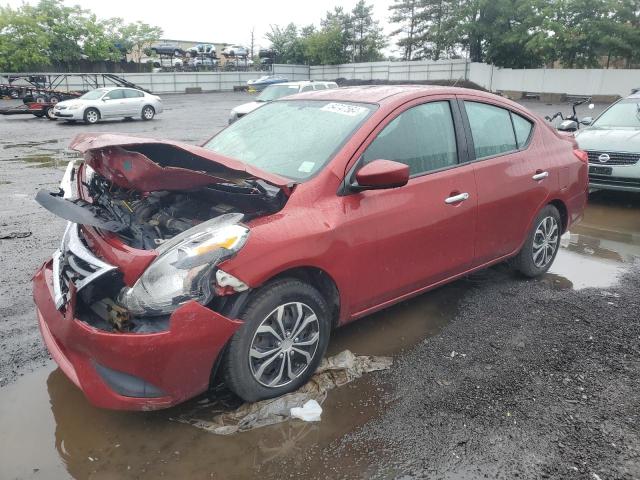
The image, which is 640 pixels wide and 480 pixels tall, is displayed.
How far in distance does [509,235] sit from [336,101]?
1.81m

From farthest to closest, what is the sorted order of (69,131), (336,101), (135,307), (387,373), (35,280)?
(69,131)
(336,101)
(387,373)
(35,280)
(135,307)

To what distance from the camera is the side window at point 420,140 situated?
137 inches

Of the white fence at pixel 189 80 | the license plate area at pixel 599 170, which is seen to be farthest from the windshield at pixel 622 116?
the white fence at pixel 189 80

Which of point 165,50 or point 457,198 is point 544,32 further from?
point 457,198

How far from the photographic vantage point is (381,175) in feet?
9.92

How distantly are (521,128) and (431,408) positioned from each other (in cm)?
272

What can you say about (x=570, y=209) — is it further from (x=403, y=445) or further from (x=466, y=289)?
(x=403, y=445)

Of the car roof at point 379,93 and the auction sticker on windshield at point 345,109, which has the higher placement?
the car roof at point 379,93

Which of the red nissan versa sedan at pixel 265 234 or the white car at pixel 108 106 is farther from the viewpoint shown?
the white car at pixel 108 106

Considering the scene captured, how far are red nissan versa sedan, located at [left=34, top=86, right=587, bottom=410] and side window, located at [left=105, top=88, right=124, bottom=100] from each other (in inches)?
737

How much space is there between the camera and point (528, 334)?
152 inches

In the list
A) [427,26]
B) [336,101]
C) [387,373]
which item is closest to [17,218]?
[336,101]

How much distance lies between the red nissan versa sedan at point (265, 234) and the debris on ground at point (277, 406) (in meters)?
0.08

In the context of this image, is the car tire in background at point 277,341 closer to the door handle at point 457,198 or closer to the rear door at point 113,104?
the door handle at point 457,198
